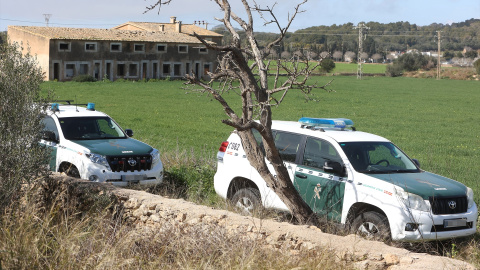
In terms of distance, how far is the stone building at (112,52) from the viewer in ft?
222

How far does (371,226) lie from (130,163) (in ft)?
18.4

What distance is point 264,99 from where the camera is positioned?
9.98 metres

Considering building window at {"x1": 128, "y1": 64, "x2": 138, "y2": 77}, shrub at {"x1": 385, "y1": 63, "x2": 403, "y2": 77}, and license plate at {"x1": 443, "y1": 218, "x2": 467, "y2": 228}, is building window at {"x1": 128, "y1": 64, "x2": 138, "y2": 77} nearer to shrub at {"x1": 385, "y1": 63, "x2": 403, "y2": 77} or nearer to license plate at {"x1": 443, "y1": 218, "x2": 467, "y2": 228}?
shrub at {"x1": 385, "y1": 63, "x2": 403, "y2": 77}

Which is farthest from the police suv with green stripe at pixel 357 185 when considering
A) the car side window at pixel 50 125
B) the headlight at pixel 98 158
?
the car side window at pixel 50 125

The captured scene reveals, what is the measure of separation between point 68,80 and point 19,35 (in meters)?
7.89

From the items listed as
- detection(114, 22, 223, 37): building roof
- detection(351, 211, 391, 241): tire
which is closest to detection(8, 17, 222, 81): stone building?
detection(114, 22, 223, 37): building roof

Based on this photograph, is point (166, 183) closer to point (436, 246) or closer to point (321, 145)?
point (321, 145)

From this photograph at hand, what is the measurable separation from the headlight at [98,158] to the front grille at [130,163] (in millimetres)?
78

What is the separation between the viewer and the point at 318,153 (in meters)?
11.0

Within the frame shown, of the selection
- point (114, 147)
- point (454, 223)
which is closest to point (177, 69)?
point (114, 147)

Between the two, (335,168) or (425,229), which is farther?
(335,168)

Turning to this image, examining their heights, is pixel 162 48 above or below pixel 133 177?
above

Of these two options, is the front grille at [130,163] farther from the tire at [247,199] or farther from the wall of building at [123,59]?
the wall of building at [123,59]

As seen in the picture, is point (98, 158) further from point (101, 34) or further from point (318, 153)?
point (101, 34)
